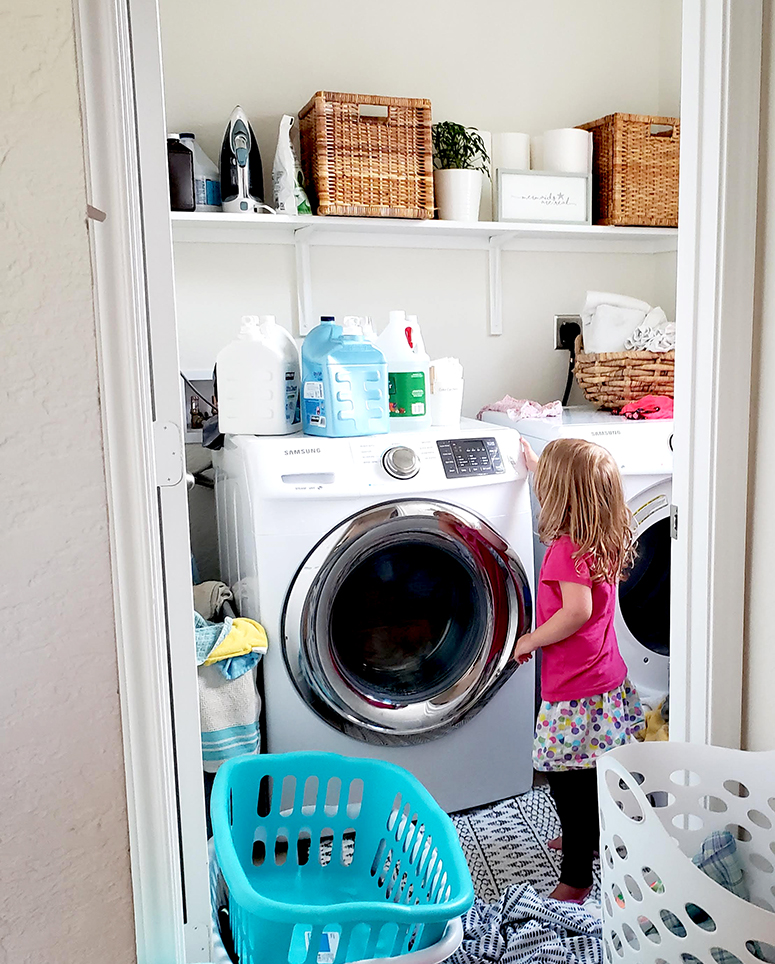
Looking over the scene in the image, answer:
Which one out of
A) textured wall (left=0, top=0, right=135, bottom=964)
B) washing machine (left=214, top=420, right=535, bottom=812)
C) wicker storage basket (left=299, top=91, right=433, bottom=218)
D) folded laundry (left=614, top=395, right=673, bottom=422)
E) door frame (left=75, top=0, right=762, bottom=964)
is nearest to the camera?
textured wall (left=0, top=0, right=135, bottom=964)

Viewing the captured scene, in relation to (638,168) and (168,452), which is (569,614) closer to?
(168,452)

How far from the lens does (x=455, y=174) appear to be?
248 centimetres

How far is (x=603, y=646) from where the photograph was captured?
1882 millimetres

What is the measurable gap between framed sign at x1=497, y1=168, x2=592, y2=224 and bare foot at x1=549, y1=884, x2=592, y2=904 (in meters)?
1.86

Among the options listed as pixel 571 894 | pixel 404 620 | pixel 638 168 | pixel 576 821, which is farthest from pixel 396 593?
pixel 638 168

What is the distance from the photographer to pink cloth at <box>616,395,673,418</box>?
2.46 m

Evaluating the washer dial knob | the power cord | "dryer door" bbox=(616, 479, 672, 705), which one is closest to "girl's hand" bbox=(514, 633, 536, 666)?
"dryer door" bbox=(616, 479, 672, 705)

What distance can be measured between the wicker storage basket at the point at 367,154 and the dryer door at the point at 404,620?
3.01 ft

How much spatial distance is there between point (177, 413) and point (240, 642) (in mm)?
890

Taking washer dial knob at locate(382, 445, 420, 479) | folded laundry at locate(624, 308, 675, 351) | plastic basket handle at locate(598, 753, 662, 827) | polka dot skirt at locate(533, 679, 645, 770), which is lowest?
polka dot skirt at locate(533, 679, 645, 770)

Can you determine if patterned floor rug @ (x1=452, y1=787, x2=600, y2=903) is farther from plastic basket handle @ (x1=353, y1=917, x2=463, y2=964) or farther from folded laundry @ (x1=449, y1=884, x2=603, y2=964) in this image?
plastic basket handle @ (x1=353, y1=917, x2=463, y2=964)

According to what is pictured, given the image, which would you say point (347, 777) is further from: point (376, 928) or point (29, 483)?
point (29, 483)

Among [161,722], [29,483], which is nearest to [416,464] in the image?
[161,722]

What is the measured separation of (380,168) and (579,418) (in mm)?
912
